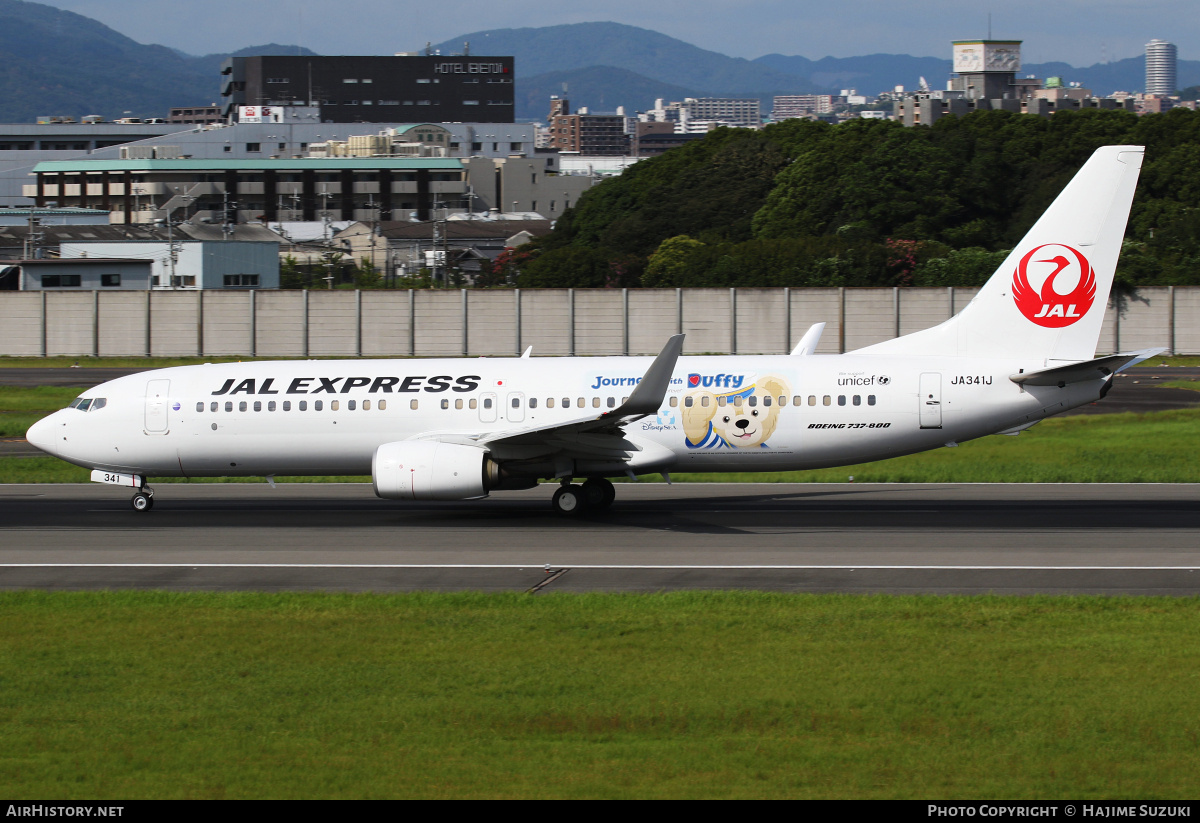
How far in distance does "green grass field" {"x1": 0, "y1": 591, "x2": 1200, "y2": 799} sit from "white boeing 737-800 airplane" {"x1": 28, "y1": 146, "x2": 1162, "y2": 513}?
25.5 ft

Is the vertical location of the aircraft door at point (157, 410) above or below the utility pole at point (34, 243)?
below

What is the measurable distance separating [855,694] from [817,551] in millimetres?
9020

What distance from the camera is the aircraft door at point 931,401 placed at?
26234 millimetres

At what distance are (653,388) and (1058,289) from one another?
919 cm

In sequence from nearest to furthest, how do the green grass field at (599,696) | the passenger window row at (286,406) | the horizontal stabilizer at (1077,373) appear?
the green grass field at (599,696), the horizontal stabilizer at (1077,373), the passenger window row at (286,406)

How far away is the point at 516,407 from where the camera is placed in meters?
27.4

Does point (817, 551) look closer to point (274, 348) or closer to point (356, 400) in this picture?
point (356, 400)

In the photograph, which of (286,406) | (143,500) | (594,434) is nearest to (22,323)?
(143,500)

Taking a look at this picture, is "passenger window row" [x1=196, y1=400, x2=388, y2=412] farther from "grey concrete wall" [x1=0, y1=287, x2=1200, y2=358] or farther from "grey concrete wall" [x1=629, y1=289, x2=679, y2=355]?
"grey concrete wall" [x1=629, y1=289, x2=679, y2=355]

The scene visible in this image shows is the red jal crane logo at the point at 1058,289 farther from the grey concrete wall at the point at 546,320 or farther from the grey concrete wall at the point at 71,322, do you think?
the grey concrete wall at the point at 71,322

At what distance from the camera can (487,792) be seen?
1062 centimetres

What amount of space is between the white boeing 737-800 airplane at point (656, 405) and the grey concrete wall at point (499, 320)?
42740 millimetres

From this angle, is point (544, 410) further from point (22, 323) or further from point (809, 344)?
point (22, 323)

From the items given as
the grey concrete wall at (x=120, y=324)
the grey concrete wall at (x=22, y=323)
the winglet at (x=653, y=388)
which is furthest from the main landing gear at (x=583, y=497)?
the grey concrete wall at (x=22, y=323)
